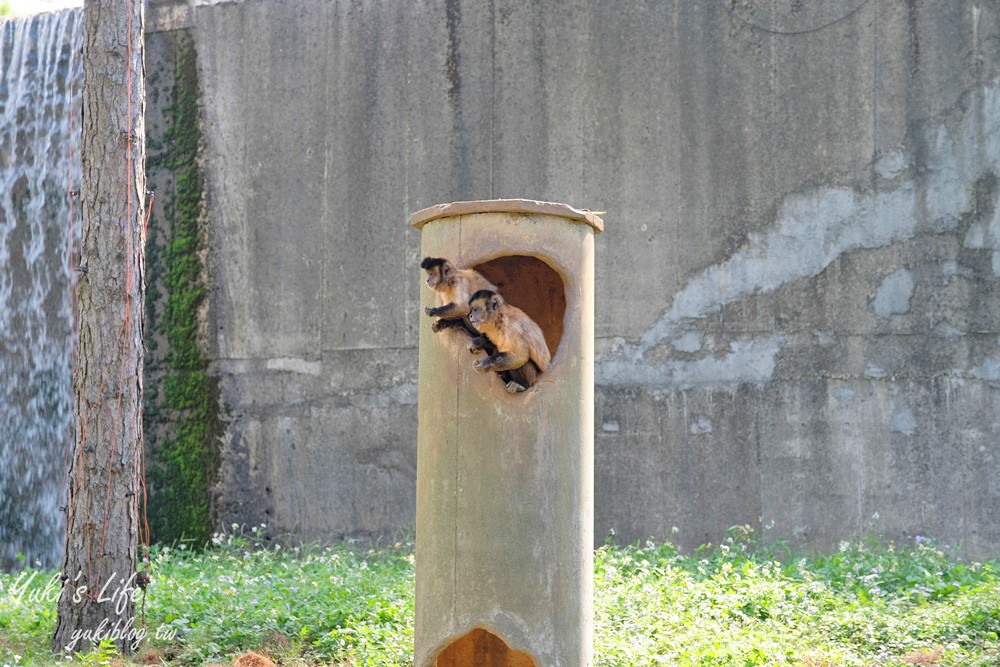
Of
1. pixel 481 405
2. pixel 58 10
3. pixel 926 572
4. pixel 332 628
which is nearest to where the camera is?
pixel 481 405

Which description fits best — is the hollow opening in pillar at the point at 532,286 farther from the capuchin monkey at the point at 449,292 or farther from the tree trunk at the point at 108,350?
the tree trunk at the point at 108,350

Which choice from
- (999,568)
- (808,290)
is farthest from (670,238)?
(999,568)

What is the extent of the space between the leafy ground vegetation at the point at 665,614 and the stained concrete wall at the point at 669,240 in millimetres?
890

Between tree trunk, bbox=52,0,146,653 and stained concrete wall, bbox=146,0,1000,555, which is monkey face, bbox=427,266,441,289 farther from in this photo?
stained concrete wall, bbox=146,0,1000,555

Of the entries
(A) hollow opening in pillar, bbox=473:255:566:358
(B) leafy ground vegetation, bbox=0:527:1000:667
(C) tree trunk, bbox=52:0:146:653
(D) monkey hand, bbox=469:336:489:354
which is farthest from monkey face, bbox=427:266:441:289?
(C) tree trunk, bbox=52:0:146:653

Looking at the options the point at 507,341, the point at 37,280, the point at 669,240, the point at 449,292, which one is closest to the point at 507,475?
the point at 507,341

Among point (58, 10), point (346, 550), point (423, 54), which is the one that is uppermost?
point (58, 10)

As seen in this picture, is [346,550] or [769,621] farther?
[346,550]

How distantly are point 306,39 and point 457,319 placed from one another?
5.69 metres

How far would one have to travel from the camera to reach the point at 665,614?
6.27m

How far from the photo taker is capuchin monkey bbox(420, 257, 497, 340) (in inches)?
180

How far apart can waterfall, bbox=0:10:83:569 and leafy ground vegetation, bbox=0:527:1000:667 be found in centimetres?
231

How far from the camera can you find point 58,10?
10.7m

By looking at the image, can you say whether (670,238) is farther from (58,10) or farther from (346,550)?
(58,10)
